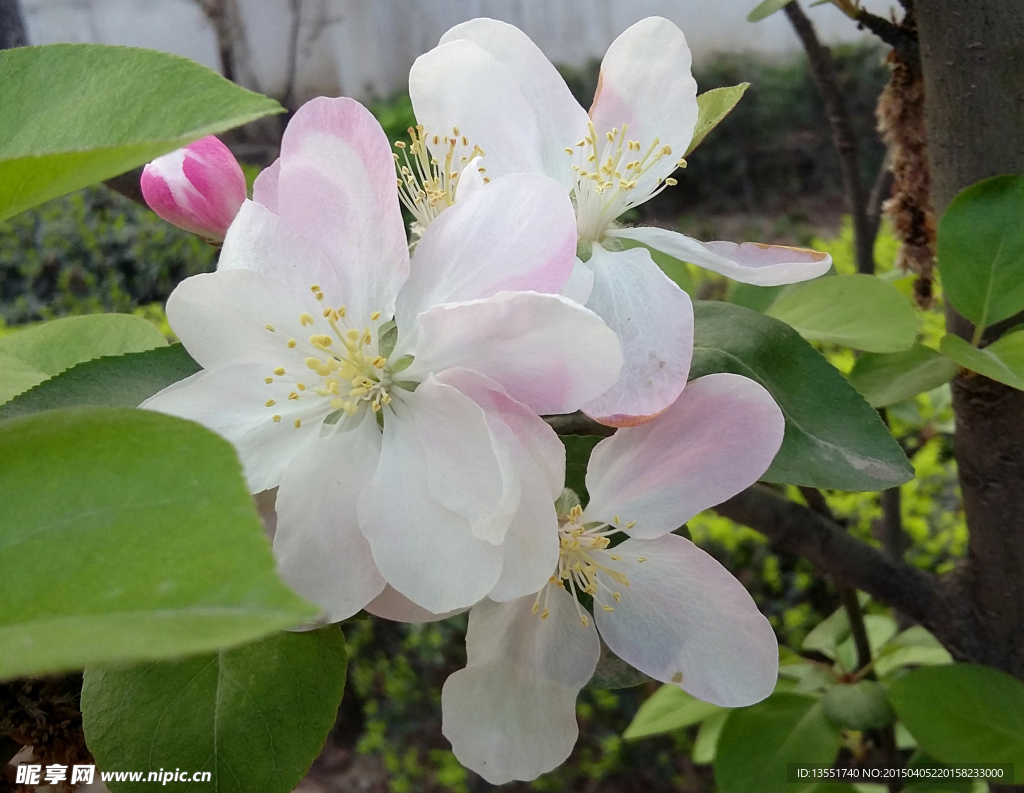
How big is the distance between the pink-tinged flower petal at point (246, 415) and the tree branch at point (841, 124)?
649 mm

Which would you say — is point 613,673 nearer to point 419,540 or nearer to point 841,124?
point 419,540

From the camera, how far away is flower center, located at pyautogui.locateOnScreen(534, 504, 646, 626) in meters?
0.31

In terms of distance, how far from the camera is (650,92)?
1.16 feet

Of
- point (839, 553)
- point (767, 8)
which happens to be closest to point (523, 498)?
point (839, 553)

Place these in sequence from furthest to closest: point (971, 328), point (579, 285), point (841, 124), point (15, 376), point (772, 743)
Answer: point (841, 124) < point (772, 743) < point (971, 328) < point (15, 376) < point (579, 285)

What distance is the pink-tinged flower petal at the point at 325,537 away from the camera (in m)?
0.26

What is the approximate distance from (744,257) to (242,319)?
0.66ft

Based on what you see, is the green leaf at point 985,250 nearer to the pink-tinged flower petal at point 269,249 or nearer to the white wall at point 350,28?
the pink-tinged flower petal at point 269,249

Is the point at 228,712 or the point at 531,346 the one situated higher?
the point at 531,346

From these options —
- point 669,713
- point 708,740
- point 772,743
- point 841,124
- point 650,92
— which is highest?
point 650,92

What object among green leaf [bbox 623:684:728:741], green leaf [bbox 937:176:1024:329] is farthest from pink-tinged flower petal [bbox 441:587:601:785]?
green leaf [bbox 623:684:728:741]

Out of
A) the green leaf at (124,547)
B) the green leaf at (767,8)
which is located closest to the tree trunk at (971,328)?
the green leaf at (767,8)

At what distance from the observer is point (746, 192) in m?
2.91

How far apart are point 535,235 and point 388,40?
121 inches
